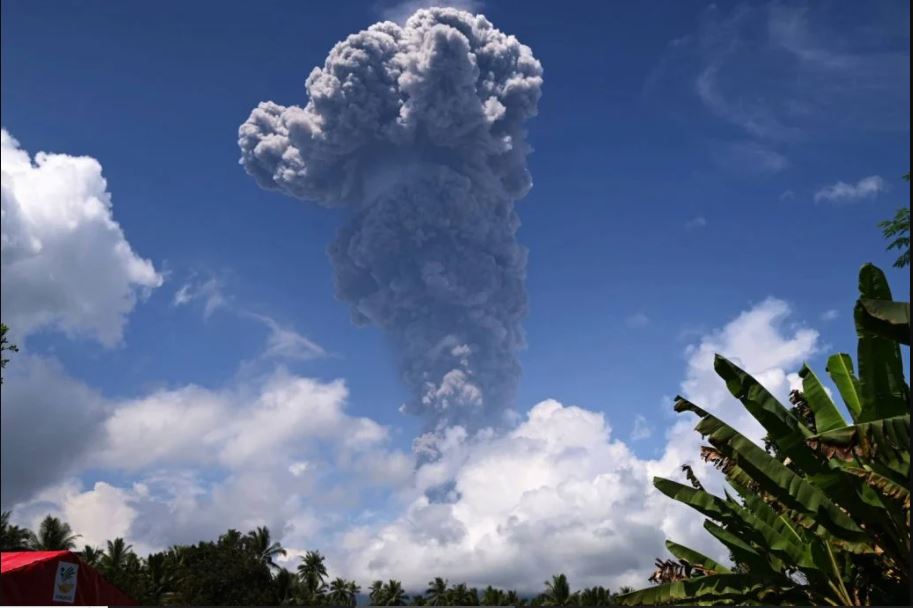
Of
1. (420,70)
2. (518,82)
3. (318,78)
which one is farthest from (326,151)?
(518,82)

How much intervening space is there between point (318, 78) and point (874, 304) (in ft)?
215

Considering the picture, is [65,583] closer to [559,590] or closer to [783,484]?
[783,484]

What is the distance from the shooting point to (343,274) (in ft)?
287

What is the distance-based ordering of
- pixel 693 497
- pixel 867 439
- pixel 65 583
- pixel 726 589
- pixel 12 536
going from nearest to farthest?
pixel 867 439 → pixel 726 589 → pixel 693 497 → pixel 65 583 → pixel 12 536

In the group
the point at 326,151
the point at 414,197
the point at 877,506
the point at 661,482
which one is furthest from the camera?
the point at 414,197

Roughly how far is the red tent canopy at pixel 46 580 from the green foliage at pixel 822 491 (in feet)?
26.0

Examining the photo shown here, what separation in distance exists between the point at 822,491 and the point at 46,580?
10.3 m

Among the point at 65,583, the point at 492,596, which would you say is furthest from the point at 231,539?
the point at 65,583

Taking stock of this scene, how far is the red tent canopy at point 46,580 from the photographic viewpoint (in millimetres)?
11732

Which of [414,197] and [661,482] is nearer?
[661,482]

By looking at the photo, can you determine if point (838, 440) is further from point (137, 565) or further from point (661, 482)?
point (137, 565)

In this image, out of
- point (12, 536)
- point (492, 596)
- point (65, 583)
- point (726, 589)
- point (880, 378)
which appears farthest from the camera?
point (492, 596)

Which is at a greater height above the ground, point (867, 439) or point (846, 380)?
point (846, 380)

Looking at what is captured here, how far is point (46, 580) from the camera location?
1207 centimetres
